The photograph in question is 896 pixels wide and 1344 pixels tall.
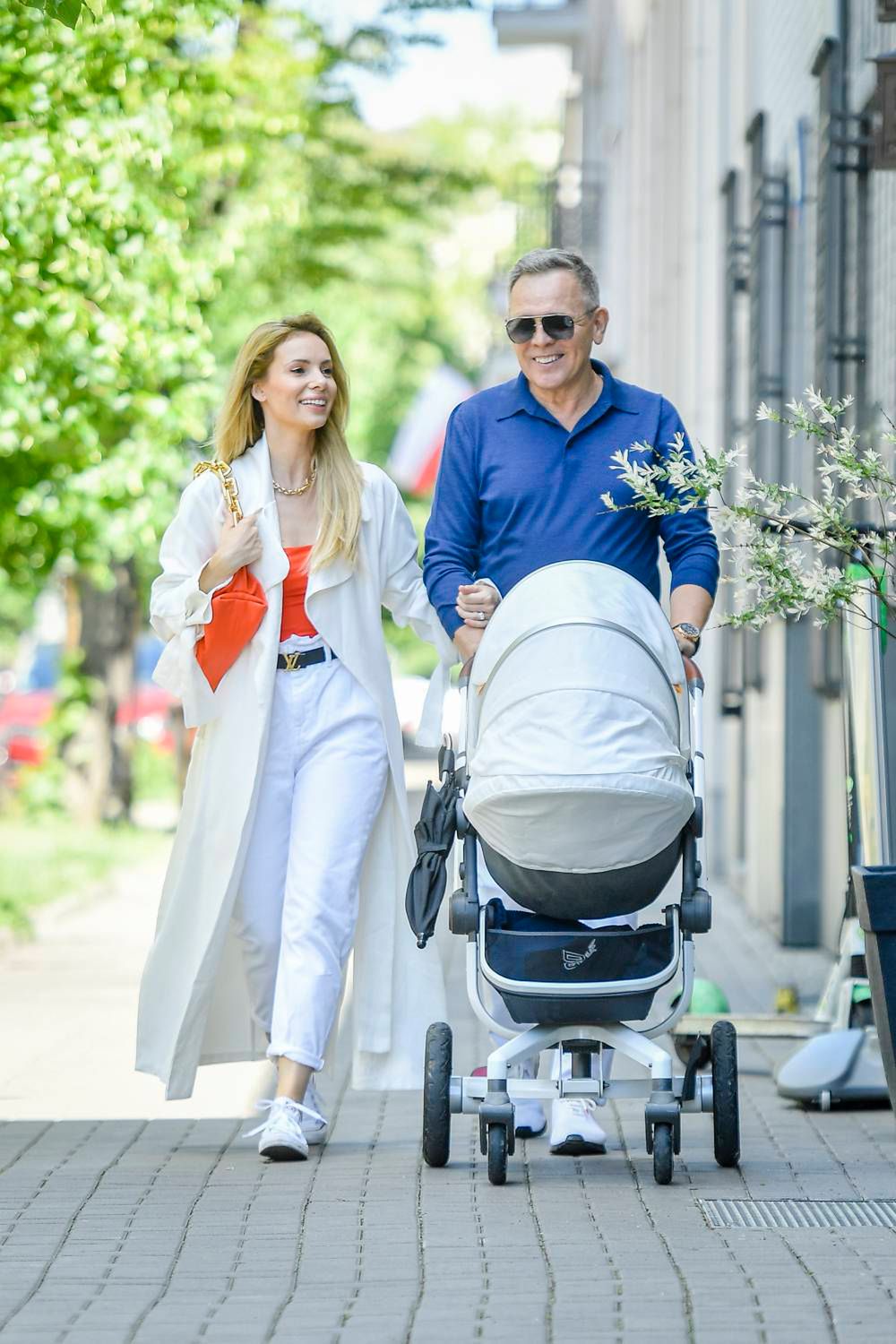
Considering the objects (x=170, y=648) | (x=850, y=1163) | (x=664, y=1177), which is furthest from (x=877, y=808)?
(x=170, y=648)

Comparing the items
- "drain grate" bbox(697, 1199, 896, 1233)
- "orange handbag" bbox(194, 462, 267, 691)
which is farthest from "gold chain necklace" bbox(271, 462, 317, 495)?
"drain grate" bbox(697, 1199, 896, 1233)

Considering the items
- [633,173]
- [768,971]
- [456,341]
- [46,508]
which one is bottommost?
[768,971]

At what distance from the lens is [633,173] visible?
23.5m

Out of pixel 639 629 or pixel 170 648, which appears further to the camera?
pixel 170 648

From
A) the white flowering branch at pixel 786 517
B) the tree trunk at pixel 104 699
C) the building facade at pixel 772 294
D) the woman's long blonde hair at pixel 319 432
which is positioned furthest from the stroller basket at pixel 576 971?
the tree trunk at pixel 104 699

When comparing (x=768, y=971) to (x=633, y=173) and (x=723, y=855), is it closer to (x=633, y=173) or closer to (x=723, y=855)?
(x=723, y=855)

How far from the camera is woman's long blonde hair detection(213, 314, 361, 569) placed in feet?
20.1

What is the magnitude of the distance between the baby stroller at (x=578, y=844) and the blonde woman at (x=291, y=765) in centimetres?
51

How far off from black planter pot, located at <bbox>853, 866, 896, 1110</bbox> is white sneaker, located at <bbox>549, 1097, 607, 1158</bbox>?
0.84 metres

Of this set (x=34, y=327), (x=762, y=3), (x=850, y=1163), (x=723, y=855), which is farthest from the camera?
(x=723, y=855)

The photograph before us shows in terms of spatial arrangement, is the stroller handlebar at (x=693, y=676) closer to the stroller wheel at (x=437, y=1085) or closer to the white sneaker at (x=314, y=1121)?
the stroller wheel at (x=437, y=1085)

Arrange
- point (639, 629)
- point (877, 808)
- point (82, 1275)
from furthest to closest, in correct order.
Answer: point (877, 808), point (639, 629), point (82, 1275)

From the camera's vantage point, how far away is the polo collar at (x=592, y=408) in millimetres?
5875

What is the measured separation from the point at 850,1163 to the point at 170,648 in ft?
7.35
